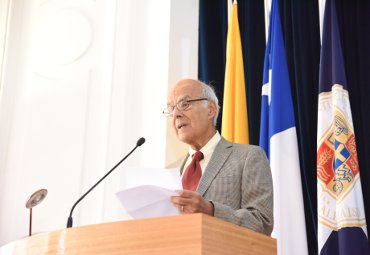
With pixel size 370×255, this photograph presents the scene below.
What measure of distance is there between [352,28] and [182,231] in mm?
3046

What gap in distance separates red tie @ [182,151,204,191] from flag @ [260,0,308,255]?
1.04 metres

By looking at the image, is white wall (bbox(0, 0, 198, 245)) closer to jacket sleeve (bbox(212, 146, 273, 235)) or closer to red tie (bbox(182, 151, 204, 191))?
red tie (bbox(182, 151, 204, 191))

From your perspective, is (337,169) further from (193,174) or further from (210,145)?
(193,174)

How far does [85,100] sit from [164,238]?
3.47 meters

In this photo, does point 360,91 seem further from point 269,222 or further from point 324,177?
point 269,222

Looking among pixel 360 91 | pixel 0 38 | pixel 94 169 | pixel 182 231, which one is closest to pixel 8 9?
pixel 0 38

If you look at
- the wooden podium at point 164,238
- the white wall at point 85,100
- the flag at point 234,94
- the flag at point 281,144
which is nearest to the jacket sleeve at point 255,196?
the wooden podium at point 164,238

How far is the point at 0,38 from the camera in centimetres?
554

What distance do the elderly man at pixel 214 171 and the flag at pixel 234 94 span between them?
1126 mm

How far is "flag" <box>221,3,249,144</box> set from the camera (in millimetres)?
4523

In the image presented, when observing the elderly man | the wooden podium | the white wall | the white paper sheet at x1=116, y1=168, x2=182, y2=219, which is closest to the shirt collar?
the elderly man

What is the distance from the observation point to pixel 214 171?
2.92 m

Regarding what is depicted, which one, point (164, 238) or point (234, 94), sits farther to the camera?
point (234, 94)

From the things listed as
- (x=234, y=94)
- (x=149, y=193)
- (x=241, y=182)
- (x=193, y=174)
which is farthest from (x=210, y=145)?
(x=234, y=94)
